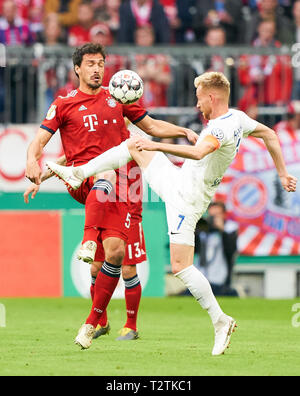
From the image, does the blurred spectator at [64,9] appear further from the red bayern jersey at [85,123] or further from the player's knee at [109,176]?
the player's knee at [109,176]

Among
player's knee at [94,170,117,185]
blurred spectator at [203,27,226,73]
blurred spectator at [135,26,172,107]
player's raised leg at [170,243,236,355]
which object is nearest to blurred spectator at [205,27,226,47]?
blurred spectator at [203,27,226,73]

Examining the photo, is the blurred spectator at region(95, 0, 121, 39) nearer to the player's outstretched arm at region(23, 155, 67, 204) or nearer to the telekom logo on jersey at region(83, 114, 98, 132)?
the player's outstretched arm at region(23, 155, 67, 204)

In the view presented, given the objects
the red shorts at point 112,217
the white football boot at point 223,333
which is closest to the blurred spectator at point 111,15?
the red shorts at point 112,217

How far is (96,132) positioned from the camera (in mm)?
9570

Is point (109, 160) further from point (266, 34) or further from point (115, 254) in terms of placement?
point (266, 34)

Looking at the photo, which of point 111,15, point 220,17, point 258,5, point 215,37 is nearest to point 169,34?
point 215,37

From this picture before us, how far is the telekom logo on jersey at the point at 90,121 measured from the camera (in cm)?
955

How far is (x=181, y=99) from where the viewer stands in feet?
53.8

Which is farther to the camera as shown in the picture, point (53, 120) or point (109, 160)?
point (53, 120)

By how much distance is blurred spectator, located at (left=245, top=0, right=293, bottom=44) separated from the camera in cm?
1733

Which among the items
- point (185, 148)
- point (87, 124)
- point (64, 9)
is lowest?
point (185, 148)

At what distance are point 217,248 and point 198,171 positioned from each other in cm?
686
